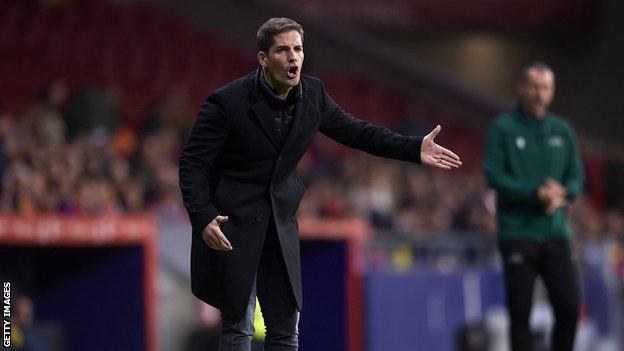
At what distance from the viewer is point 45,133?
12867 mm

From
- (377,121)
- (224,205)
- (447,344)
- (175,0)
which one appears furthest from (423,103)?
(224,205)

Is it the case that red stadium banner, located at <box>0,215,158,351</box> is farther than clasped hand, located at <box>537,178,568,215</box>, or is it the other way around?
red stadium banner, located at <box>0,215,158,351</box>

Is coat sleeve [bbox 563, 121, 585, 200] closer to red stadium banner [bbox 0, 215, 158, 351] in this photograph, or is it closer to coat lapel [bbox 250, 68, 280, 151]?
coat lapel [bbox 250, 68, 280, 151]

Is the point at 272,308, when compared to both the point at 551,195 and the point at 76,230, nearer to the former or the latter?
the point at 551,195

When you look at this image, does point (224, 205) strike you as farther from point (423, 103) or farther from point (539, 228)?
point (423, 103)

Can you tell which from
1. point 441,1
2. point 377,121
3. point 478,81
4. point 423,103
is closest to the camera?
point 377,121

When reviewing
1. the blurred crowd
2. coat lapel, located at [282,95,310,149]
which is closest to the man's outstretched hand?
coat lapel, located at [282,95,310,149]

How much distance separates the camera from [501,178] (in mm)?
7895

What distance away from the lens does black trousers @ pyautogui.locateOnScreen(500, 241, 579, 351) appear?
7812 millimetres

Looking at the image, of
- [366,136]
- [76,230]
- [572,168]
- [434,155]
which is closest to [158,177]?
[76,230]

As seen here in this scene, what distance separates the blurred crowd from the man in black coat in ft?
9.74

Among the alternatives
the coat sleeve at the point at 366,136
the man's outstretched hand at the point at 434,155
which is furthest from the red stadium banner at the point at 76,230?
the man's outstretched hand at the point at 434,155

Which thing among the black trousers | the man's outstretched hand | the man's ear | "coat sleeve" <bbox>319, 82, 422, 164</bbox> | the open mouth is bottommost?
the black trousers

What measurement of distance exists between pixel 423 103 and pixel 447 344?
11.0 metres
